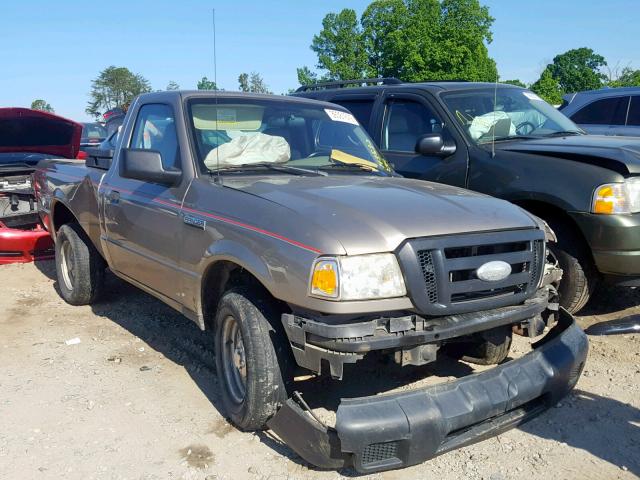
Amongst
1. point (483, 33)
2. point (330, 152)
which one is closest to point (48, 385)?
point (330, 152)

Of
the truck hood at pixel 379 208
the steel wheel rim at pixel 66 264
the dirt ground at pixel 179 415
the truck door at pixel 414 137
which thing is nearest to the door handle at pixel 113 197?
the dirt ground at pixel 179 415

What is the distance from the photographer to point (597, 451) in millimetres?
3348

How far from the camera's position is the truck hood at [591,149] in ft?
15.3

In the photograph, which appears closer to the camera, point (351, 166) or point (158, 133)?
point (351, 166)

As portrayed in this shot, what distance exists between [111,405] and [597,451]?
9.29 feet

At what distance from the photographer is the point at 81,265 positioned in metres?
5.81

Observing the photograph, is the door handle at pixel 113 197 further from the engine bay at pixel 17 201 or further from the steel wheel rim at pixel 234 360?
the engine bay at pixel 17 201

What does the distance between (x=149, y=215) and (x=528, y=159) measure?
119 inches

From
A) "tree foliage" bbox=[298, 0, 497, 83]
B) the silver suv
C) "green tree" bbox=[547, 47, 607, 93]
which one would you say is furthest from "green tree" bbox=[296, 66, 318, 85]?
the silver suv

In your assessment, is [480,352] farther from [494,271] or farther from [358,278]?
[358,278]

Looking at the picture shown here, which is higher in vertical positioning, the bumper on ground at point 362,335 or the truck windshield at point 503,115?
the truck windshield at point 503,115

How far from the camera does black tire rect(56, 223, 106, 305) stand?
581cm

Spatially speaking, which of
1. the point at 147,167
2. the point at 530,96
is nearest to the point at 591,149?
the point at 530,96

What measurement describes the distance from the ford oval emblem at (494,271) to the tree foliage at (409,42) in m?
43.6
